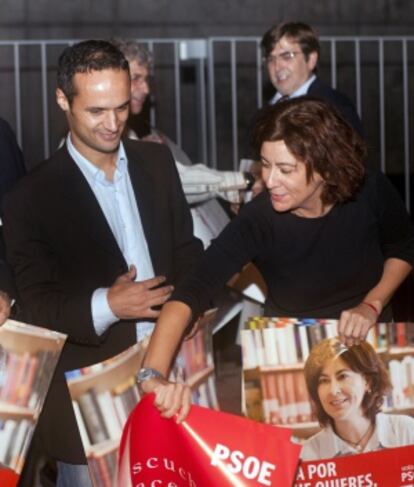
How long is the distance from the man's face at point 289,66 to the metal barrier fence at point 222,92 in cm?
271

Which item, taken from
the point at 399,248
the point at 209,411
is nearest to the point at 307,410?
the point at 209,411

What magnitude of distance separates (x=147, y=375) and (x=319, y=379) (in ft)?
1.50

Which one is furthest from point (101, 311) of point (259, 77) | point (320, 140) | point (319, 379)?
point (259, 77)

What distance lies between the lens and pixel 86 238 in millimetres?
3104

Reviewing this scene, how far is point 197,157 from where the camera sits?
8570 millimetres

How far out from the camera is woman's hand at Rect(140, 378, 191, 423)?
266cm

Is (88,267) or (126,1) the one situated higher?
(126,1)

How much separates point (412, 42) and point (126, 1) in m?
2.24

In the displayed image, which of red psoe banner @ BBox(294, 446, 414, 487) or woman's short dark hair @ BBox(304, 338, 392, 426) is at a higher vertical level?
woman's short dark hair @ BBox(304, 338, 392, 426)

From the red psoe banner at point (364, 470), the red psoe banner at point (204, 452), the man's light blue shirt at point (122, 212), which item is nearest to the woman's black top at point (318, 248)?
the man's light blue shirt at point (122, 212)

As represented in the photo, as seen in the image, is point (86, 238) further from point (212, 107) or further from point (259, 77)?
point (259, 77)

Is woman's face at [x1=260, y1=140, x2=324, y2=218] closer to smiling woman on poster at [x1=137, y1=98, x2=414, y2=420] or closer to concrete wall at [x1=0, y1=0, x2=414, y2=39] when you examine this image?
smiling woman on poster at [x1=137, y1=98, x2=414, y2=420]

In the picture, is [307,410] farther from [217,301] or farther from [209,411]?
[217,301]

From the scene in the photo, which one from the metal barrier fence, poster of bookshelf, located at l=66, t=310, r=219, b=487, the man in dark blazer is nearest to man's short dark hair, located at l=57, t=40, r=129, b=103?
the man in dark blazer
